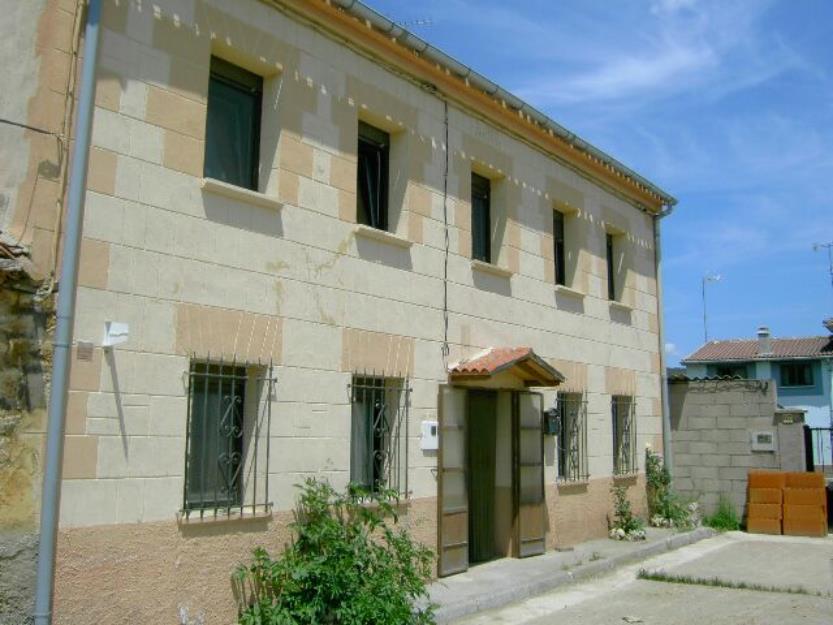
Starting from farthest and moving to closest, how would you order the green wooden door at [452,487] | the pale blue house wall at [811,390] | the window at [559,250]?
the pale blue house wall at [811,390]
the window at [559,250]
the green wooden door at [452,487]

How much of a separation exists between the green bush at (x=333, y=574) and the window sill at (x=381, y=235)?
2.48 m

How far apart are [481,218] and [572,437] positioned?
138 inches

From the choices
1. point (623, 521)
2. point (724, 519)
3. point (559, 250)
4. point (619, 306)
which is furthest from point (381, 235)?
point (724, 519)

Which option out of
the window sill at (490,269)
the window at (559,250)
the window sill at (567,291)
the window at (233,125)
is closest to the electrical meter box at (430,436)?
the window sill at (490,269)

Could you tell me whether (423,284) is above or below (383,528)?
above

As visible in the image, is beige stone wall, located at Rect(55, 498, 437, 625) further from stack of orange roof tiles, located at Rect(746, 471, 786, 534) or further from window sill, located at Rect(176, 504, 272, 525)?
stack of orange roof tiles, located at Rect(746, 471, 786, 534)

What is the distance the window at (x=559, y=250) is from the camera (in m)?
12.3

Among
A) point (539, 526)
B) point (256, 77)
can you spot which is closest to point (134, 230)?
point (256, 77)

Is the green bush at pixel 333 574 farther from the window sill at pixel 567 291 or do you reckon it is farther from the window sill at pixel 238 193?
the window sill at pixel 567 291

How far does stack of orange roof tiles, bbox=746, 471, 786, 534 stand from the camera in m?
13.4

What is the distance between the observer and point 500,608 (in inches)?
327

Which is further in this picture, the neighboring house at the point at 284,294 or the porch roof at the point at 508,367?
the porch roof at the point at 508,367

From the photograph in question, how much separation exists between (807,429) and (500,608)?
8.58 m

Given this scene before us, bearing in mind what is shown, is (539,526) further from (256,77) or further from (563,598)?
(256,77)
